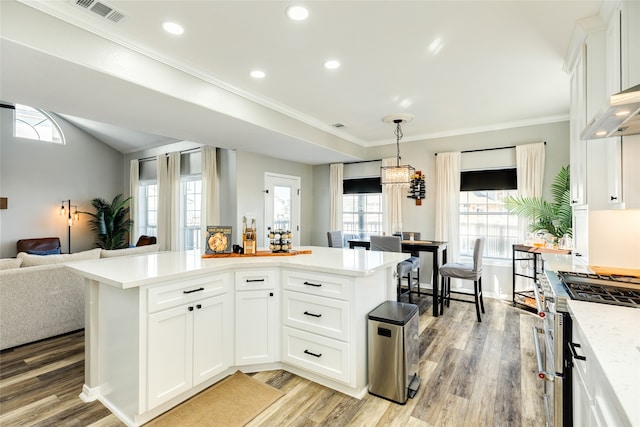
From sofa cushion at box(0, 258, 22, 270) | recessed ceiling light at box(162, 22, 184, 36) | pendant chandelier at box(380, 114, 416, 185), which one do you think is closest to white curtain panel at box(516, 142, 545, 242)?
pendant chandelier at box(380, 114, 416, 185)

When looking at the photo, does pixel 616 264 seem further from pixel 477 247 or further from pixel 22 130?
pixel 22 130

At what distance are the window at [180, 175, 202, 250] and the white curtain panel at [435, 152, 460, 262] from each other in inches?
175

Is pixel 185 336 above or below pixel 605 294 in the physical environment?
below

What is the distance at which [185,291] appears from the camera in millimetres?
2193

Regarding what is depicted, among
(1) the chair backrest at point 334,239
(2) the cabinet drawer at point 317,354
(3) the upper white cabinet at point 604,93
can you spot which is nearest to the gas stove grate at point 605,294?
(3) the upper white cabinet at point 604,93

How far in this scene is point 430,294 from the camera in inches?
200

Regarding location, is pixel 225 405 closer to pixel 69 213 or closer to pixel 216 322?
pixel 216 322

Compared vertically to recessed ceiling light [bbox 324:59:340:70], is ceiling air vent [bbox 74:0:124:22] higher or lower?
lower

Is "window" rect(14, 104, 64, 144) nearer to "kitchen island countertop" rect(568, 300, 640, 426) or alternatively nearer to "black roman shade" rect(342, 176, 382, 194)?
"black roman shade" rect(342, 176, 382, 194)

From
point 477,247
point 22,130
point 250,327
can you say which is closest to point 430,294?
point 477,247

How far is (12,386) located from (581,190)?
4.71 meters

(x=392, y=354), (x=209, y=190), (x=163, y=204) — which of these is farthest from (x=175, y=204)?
(x=392, y=354)

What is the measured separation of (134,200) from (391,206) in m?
5.76

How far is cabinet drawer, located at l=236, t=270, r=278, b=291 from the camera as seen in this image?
2.57 m
